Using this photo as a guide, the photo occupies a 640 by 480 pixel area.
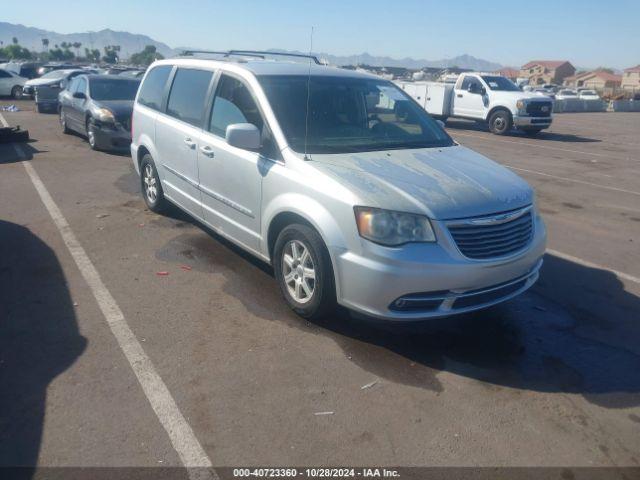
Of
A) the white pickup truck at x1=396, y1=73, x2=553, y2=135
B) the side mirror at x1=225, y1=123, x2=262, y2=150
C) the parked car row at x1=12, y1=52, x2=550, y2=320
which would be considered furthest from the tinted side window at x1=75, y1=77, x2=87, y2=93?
the white pickup truck at x1=396, y1=73, x2=553, y2=135

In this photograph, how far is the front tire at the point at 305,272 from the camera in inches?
160

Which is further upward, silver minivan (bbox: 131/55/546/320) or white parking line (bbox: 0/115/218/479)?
silver minivan (bbox: 131/55/546/320)

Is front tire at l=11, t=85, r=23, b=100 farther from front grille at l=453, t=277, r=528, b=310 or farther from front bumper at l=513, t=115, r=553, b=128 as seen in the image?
front grille at l=453, t=277, r=528, b=310

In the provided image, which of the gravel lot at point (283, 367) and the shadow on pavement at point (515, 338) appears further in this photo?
the shadow on pavement at point (515, 338)

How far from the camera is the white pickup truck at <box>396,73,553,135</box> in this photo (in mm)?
19078

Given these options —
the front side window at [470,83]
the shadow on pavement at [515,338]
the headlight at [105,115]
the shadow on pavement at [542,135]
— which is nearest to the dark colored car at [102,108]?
the headlight at [105,115]

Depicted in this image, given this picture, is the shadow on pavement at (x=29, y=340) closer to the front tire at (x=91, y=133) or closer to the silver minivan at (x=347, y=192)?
the silver minivan at (x=347, y=192)

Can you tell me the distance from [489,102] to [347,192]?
1794cm

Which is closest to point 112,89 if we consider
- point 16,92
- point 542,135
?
point 542,135

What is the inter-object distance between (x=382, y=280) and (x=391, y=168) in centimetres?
103

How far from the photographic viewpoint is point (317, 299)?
4176mm

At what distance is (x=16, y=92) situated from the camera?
26469mm

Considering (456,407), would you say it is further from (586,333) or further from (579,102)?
(579,102)

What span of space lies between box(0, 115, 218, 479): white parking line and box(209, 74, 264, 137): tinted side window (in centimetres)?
181
